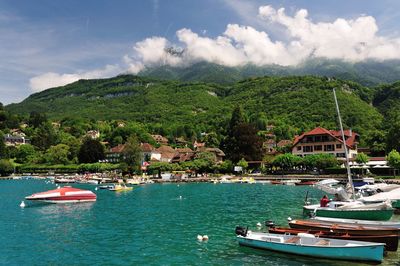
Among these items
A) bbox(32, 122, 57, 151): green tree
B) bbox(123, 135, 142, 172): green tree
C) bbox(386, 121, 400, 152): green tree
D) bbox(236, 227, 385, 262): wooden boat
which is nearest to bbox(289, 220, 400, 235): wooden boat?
bbox(236, 227, 385, 262): wooden boat

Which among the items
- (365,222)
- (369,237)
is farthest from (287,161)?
(369,237)

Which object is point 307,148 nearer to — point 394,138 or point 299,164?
point 299,164

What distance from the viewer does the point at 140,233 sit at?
30141mm

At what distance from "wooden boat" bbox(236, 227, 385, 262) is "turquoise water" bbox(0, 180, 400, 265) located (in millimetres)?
415

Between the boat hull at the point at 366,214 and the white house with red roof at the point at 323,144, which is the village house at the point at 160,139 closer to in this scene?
the white house with red roof at the point at 323,144

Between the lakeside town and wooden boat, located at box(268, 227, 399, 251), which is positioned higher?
the lakeside town

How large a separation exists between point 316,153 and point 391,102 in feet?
273

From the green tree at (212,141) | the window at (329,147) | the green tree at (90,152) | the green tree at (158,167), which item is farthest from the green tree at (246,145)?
the green tree at (90,152)

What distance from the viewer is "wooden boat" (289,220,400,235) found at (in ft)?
75.4

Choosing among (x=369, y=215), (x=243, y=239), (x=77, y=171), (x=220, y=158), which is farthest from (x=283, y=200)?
(x=77, y=171)

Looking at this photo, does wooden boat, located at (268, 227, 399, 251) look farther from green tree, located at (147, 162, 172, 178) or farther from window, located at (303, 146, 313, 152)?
green tree, located at (147, 162, 172, 178)

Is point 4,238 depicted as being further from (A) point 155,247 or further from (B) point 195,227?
(B) point 195,227

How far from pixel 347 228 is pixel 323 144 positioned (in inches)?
3217

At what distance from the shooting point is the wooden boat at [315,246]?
1956 centimetres
